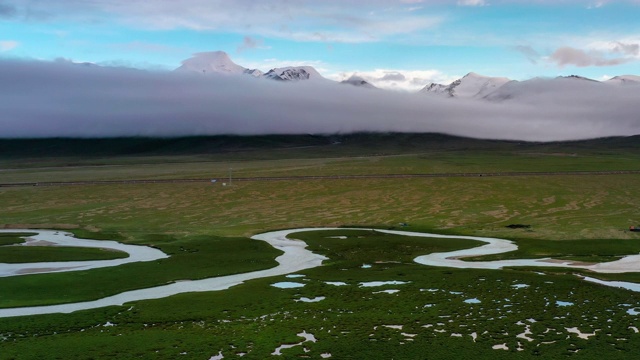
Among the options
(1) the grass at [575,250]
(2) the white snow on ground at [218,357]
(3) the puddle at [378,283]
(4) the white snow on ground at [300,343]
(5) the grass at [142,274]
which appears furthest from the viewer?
(1) the grass at [575,250]

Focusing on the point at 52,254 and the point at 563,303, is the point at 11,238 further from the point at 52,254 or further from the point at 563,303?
the point at 563,303

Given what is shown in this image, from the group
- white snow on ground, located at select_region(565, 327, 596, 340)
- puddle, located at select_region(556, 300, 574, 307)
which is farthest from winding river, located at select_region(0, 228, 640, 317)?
white snow on ground, located at select_region(565, 327, 596, 340)

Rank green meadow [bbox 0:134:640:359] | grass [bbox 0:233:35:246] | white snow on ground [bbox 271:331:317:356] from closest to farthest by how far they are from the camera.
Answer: white snow on ground [bbox 271:331:317:356] < green meadow [bbox 0:134:640:359] < grass [bbox 0:233:35:246]

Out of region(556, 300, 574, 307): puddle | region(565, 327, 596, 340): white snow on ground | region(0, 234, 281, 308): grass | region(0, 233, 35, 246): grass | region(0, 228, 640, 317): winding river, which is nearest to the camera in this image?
region(565, 327, 596, 340): white snow on ground

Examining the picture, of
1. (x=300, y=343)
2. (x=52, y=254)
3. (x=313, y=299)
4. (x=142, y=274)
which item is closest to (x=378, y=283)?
(x=313, y=299)

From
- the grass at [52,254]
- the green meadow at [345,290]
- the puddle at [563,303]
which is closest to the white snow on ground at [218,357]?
the green meadow at [345,290]

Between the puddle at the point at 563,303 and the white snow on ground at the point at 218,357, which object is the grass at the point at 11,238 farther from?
the puddle at the point at 563,303

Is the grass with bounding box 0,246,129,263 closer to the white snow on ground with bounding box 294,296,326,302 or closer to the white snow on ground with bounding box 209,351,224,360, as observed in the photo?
the white snow on ground with bounding box 294,296,326,302

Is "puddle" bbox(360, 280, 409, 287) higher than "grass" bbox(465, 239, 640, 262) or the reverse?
higher
